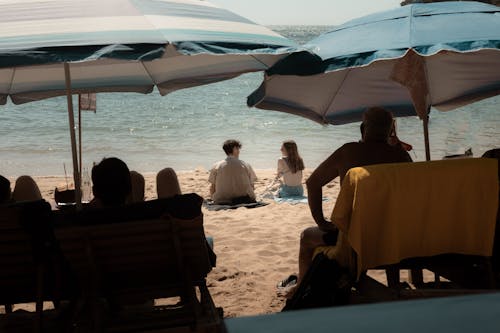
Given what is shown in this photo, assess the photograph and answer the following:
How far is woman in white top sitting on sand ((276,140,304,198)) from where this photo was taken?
29.7 ft

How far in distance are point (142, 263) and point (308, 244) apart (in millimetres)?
1193

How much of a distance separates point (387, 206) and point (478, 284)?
107 cm

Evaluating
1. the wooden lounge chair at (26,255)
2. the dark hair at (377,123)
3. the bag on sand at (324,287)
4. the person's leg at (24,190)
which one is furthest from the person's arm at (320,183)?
the person's leg at (24,190)

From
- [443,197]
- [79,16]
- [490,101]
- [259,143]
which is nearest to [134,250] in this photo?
[79,16]

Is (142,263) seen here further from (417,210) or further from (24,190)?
(24,190)

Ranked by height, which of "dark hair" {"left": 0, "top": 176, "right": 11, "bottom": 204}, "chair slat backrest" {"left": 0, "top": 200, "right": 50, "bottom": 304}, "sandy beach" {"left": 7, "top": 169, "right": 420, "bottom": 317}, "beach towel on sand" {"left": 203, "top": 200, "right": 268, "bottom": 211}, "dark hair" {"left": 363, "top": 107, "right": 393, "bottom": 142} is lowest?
"sandy beach" {"left": 7, "top": 169, "right": 420, "bottom": 317}

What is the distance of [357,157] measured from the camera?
13.8ft

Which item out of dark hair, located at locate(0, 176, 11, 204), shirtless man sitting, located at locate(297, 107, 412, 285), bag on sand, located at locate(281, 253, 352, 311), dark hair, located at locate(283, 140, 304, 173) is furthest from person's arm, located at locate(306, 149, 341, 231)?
dark hair, located at locate(283, 140, 304, 173)

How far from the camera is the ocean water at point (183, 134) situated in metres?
16.6

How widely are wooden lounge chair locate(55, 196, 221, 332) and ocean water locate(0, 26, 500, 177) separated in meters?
11.5

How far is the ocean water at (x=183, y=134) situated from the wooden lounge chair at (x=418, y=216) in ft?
37.1

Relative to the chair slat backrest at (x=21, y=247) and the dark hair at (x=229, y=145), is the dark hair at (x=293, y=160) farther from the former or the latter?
the chair slat backrest at (x=21, y=247)

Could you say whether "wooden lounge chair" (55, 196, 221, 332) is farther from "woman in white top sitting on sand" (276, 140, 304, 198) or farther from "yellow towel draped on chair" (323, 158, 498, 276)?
"woman in white top sitting on sand" (276, 140, 304, 198)

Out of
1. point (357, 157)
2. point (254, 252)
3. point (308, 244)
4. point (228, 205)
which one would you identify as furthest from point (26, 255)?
point (228, 205)
